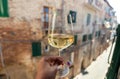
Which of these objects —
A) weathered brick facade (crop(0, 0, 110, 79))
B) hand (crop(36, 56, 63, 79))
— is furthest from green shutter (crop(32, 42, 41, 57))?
hand (crop(36, 56, 63, 79))

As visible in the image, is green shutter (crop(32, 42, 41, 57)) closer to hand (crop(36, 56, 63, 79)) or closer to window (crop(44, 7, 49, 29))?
window (crop(44, 7, 49, 29))

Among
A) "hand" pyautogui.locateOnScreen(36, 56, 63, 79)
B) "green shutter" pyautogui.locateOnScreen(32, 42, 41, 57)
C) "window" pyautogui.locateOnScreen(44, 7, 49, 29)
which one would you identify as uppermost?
"window" pyautogui.locateOnScreen(44, 7, 49, 29)

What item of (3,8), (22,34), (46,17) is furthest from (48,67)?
(46,17)

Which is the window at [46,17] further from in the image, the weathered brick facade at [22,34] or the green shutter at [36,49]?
the green shutter at [36,49]

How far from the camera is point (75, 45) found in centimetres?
1546

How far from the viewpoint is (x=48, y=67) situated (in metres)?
1.36

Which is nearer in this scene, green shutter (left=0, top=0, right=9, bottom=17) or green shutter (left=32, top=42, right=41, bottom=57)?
green shutter (left=0, top=0, right=9, bottom=17)

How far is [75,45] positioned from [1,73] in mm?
8083

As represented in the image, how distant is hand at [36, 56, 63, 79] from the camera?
127 cm

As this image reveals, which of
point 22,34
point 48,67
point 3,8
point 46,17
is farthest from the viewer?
point 46,17

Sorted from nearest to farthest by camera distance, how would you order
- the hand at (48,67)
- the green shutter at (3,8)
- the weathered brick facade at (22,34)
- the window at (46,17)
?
the hand at (48,67) → the green shutter at (3,8) → the weathered brick facade at (22,34) → the window at (46,17)

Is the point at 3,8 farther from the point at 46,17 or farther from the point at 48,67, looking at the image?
the point at 48,67

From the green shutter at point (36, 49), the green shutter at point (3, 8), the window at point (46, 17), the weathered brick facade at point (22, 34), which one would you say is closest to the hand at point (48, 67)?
the green shutter at point (3, 8)

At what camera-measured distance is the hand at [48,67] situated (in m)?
1.27
